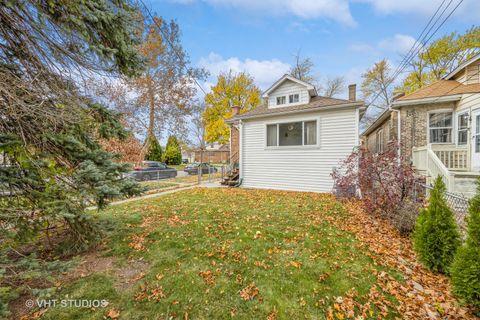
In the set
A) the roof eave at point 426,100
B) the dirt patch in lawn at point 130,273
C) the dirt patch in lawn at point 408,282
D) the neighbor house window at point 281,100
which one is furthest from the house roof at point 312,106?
the dirt patch in lawn at point 130,273

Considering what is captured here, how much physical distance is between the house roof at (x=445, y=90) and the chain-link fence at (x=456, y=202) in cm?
554

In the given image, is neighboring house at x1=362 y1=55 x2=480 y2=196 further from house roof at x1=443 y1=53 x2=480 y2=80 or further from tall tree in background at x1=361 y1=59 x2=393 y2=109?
tall tree in background at x1=361 y1=59 x2=393 y2=109

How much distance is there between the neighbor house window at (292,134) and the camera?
9.28m

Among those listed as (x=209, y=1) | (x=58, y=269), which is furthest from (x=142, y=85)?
(x=58, y=269)

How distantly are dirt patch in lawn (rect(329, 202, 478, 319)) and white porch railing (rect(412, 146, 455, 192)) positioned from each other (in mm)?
2174

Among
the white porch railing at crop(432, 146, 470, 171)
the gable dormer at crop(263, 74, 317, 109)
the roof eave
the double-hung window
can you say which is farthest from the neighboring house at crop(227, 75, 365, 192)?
the double-hung window

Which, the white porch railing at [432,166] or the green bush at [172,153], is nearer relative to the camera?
the white porch railing at [432,166]

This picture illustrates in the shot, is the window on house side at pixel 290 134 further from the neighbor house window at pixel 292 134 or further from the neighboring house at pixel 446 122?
the neighboring house at pixel 446 122

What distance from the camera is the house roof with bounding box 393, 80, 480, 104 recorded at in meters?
8.13

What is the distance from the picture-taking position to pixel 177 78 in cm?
1611

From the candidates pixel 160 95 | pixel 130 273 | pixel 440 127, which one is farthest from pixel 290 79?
pixel 160 95

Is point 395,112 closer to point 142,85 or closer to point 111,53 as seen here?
point 111,53

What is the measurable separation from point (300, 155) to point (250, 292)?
24.8 feet

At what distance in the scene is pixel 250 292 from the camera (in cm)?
263
